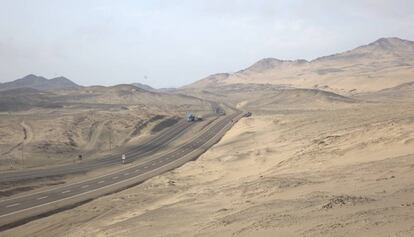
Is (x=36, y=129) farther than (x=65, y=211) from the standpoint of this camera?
Yes

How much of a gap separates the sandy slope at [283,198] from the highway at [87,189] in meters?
2.05

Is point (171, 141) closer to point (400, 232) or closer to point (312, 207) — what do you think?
point (312, 207)

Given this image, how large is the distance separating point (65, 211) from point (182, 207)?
12136mm

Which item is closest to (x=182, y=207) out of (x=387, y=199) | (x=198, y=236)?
(x=198, y=236)

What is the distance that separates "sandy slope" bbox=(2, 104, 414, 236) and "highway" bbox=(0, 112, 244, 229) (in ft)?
6.73

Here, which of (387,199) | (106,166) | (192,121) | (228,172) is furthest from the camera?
(192,121)

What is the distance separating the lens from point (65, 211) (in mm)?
34156

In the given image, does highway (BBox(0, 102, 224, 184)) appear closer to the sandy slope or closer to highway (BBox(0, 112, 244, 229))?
highway (BBox(0, 112, 244, 229))

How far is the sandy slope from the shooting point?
53.1ft

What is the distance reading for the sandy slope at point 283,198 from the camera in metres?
16.2

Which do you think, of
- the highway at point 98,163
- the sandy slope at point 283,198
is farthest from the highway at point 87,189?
the highway at point 98,163

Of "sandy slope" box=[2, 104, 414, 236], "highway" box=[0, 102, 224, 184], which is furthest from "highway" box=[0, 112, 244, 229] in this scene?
"highway" box=[0, 102, 224, 184]

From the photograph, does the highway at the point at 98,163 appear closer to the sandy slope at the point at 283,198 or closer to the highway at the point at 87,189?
the highway at the point at 87,189

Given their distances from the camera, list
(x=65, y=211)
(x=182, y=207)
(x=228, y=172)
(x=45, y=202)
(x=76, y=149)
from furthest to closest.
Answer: (x=76, y=149), (x=228, y=172), (x=45, y=202), (x=65, y=211), (x=182, y=207)
